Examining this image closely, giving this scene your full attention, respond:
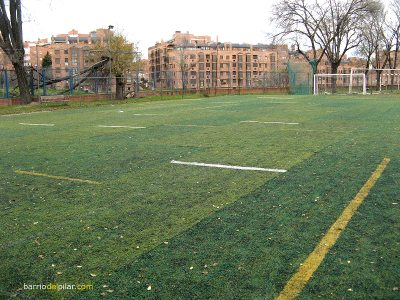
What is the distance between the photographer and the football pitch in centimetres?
317

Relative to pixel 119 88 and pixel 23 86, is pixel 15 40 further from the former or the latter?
pixel 119 88

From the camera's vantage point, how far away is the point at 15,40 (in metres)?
26.1

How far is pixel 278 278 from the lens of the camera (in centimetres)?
321

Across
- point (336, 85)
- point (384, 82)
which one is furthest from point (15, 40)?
point (384, 82)

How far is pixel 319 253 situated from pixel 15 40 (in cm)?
2631

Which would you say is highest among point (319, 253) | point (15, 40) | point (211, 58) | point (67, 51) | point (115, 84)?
point (67, 51)

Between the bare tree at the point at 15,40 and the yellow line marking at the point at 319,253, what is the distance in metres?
23.5

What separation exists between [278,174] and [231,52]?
123m

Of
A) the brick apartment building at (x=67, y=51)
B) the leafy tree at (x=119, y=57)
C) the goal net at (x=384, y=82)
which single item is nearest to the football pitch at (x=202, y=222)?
the leafy tree at (x=119, y=57)

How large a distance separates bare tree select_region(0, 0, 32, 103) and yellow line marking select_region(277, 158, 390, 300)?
23504 millimetres

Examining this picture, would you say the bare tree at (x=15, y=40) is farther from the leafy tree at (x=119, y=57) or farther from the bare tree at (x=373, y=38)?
the bare tree at (x=373, y=38)

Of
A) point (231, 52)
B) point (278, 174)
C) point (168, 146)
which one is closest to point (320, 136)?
point (168, 146)

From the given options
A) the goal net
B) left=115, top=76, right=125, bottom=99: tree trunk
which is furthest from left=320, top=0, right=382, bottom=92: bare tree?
left=115, top=76, right=125, bottom=99: tree trunk

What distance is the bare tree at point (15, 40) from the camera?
24875 mm
